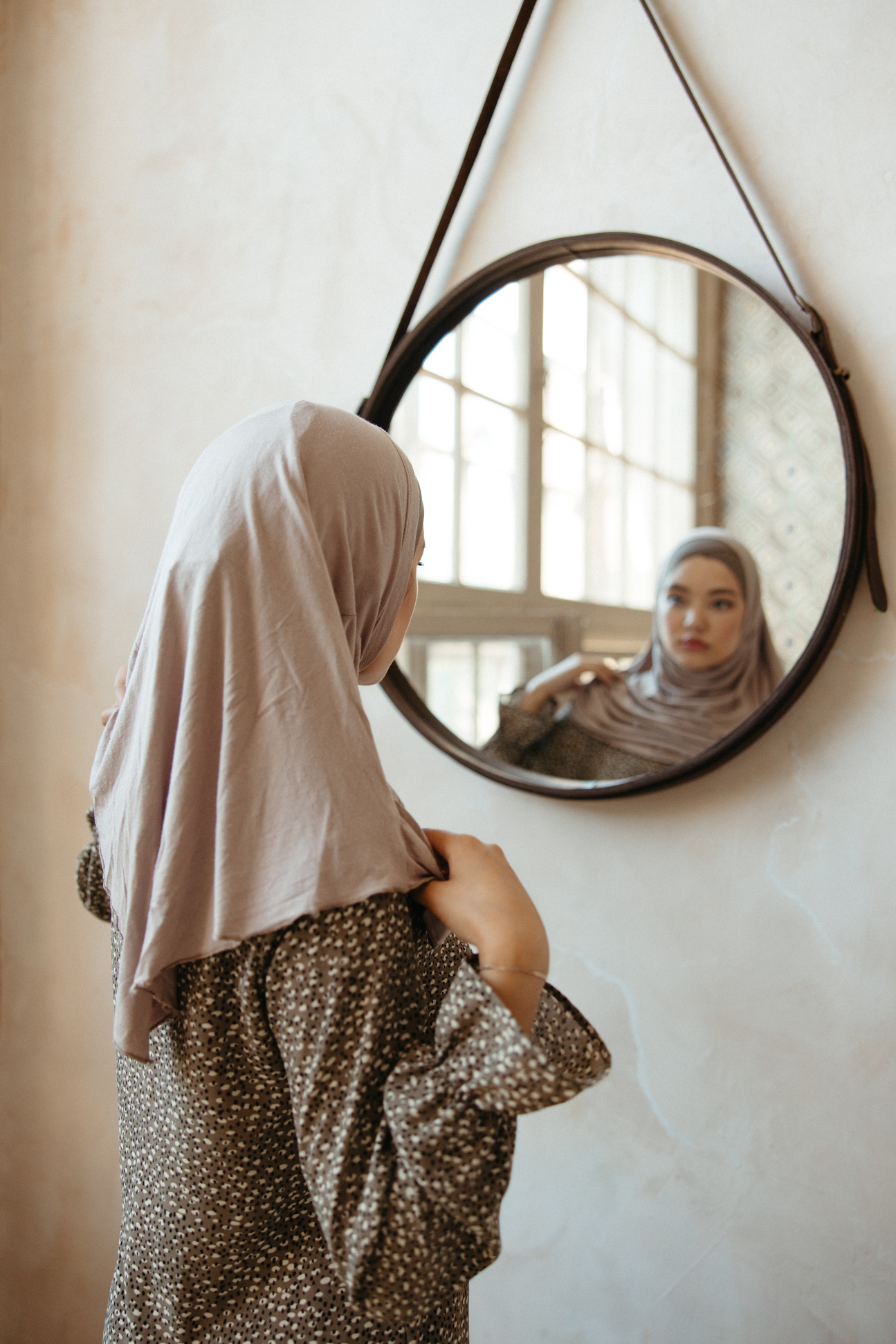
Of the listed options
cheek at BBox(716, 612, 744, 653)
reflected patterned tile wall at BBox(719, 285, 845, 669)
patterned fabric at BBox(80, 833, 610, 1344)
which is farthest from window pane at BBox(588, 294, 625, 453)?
patterned fabric at BBox(80, 833, 610, 1344)

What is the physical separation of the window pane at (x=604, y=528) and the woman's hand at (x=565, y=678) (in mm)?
66

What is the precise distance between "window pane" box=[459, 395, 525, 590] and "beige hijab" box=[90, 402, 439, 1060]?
440mm

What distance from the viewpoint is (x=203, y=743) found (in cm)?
60

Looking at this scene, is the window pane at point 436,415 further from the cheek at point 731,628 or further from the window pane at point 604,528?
the cheek at point 731,628

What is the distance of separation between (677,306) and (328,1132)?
2.70 ft

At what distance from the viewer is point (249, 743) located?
592 mm

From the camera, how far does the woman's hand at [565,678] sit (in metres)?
0.99

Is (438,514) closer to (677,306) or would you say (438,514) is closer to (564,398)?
(564,398)

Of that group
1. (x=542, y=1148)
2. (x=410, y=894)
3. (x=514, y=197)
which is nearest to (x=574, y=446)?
(x=514, y=197)

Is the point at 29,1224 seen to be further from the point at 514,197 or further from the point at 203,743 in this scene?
the point at 514,197

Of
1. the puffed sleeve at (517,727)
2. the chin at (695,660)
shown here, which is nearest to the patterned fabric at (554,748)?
the puffed sleeve at (517,727)

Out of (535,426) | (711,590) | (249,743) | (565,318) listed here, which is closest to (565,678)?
(711,590)

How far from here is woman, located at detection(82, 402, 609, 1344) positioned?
1.79ft

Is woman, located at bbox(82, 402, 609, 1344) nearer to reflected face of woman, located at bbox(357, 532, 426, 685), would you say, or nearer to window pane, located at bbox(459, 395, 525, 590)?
reflected face of woman, located at bbox(357, 532, 426, 685)
